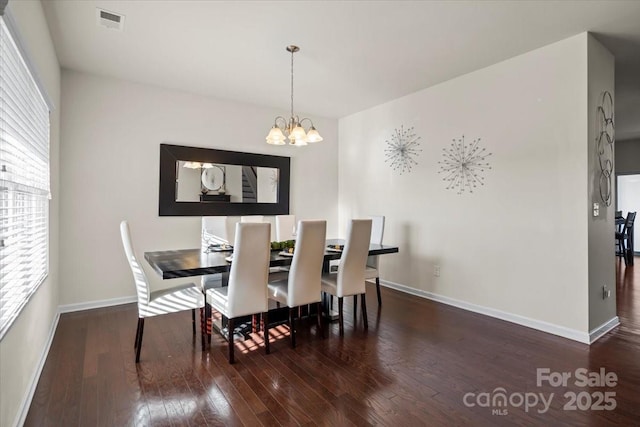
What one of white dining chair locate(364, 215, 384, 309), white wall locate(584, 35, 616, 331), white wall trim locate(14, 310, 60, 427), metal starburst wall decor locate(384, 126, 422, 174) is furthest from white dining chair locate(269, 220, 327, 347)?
white wall locate(584, 35, 616, 331)

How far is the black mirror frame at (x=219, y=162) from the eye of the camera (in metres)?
4.31

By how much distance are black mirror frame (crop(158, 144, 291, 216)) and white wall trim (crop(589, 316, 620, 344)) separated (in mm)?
3910

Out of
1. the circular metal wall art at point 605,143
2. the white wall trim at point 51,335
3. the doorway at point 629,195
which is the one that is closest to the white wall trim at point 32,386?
the white wall trim at point 51,335

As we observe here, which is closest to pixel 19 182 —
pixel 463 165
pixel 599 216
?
pixel 463 165

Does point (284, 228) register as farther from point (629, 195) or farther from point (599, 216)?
point (629, 195)

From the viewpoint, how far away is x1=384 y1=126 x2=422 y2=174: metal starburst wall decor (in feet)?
14.9

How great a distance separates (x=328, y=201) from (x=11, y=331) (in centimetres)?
446

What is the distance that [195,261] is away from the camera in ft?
9.46

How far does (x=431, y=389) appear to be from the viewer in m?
2.24

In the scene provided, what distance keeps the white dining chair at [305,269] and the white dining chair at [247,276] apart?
25cm

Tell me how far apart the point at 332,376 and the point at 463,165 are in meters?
2.77

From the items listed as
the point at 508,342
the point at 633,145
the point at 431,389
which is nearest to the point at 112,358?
the point at 431,389

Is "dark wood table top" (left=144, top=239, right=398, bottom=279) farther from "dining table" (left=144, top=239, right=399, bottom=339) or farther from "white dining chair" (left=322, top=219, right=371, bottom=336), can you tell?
"white dining chair" (left=322, top=219, right=371, bottom=336)

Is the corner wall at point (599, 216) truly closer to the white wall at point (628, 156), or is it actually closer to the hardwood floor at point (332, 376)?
the hardwood floor at point (332, 376)
